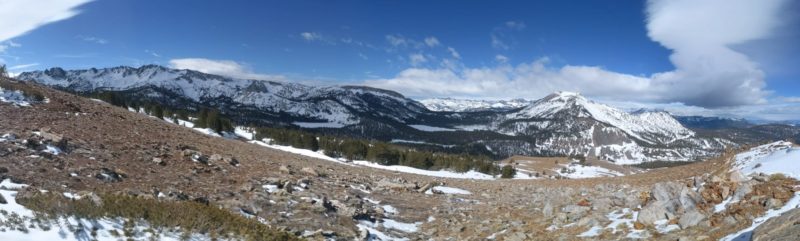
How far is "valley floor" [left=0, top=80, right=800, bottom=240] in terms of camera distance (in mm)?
13641

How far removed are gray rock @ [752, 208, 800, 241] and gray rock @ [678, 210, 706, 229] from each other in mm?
2307

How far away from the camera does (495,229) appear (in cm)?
A: 1769

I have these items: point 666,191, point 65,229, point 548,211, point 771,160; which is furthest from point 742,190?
point 65,229

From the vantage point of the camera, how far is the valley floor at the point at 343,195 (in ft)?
44.8

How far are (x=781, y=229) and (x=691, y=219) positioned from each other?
11.9ft

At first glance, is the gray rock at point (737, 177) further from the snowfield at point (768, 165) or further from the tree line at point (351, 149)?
the tree line at point (351, 149)

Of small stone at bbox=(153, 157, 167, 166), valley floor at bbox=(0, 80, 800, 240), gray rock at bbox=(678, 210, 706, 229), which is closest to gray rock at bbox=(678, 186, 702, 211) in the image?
valley floor at bbox=(0, 80, 800, 240)

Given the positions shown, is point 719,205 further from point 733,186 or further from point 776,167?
point 776,167

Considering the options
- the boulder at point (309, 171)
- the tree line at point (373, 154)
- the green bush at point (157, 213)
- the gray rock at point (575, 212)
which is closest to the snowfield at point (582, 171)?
the tree line at point (373, 154)

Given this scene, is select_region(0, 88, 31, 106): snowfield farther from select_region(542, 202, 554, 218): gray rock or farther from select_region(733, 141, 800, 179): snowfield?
select_region(733, 141, 800, 179): snowfield

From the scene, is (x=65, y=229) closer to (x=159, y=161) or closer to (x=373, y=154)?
(x=159, y=161)

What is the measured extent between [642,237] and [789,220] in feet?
12.7

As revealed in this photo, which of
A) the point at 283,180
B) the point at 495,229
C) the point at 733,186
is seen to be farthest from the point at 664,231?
the point at 283,180

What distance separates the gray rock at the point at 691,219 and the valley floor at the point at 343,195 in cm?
4
